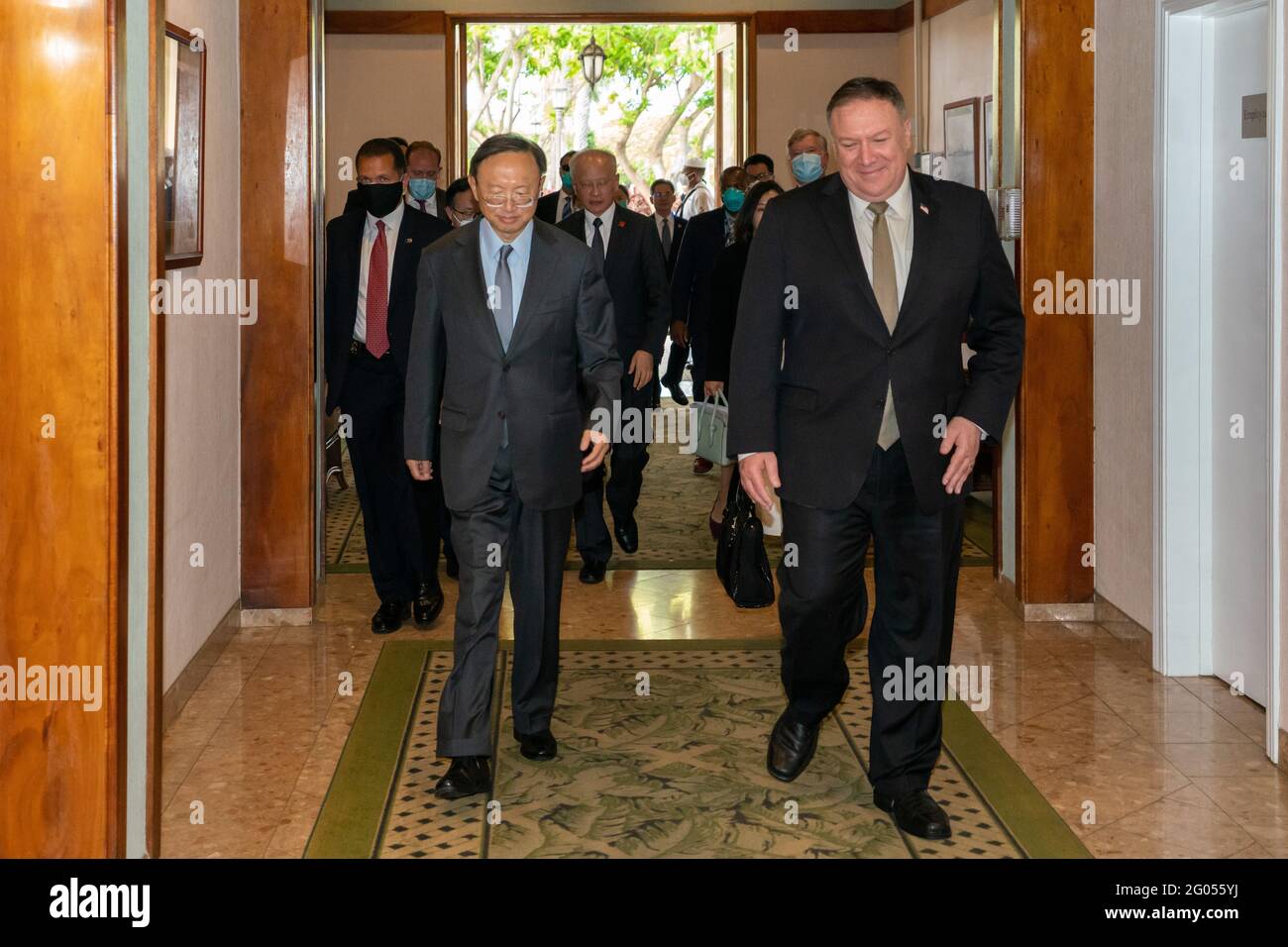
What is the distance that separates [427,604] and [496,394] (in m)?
2.39

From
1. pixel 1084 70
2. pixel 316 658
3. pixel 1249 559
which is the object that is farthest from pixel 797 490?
pixel 1084 70

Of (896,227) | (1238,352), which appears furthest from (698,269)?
(896,227)

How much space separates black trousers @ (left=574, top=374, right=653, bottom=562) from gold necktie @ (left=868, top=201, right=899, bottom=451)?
3093mm

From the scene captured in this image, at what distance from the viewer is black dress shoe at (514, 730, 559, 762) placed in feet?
16.6

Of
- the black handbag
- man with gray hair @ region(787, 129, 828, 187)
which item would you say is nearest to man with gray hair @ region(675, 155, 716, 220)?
man with gray hair @ region(787, 129, 828, 187)

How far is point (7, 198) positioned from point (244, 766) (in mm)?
2235

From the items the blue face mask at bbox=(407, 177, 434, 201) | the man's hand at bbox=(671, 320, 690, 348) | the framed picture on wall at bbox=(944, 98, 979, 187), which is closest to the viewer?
the blue face mask at bbox=(407, 177, 434, 201)

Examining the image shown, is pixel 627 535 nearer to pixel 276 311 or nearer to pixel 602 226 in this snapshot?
pixel 602 226

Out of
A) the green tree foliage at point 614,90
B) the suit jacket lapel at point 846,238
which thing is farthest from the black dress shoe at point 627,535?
the green tree foliage at point 614,90

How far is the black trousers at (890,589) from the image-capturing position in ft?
14.2

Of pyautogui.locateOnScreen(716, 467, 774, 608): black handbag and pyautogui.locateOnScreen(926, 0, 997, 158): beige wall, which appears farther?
pyautogui.locateOnScreen(926, 0, 997, 158): beige wall

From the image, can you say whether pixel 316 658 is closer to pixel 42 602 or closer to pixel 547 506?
pixel 547 506

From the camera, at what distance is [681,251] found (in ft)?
29.1

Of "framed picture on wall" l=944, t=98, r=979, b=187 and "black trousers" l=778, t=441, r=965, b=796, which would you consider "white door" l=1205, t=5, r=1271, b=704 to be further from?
"framed picture on wall" l=944, t=98, r=979, b=187
